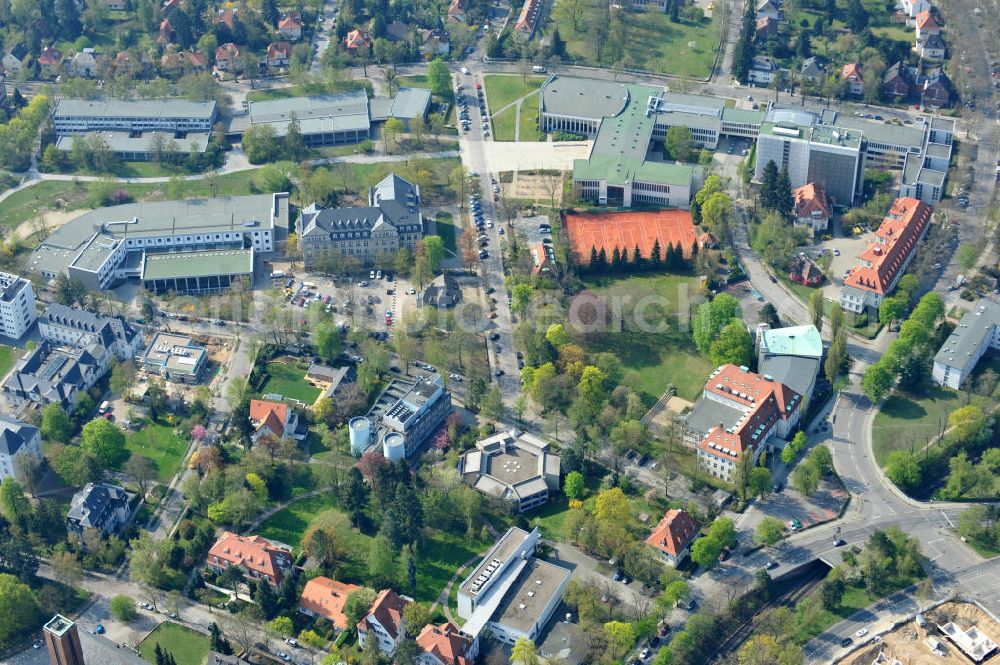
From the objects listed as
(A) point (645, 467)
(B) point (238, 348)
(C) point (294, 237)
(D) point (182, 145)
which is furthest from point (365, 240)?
(A) point (645, 467)

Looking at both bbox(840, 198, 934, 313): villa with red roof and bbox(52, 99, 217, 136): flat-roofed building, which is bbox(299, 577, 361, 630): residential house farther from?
bbox(52, 99, 217, 136): flat-roofed building

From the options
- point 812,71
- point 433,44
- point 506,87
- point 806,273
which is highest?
point 433,44

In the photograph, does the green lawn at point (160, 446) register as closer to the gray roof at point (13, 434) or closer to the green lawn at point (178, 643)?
the gray roof at point (13, 434)

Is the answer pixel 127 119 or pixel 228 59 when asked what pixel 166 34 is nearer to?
pixel 228 59

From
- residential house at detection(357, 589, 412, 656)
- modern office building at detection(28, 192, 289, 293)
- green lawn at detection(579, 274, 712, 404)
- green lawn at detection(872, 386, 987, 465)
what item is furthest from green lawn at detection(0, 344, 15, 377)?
green lawn at detection(872, 386, 987, 465)

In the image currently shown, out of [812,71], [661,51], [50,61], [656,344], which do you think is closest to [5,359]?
[656,344]

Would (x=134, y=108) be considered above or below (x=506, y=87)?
below
